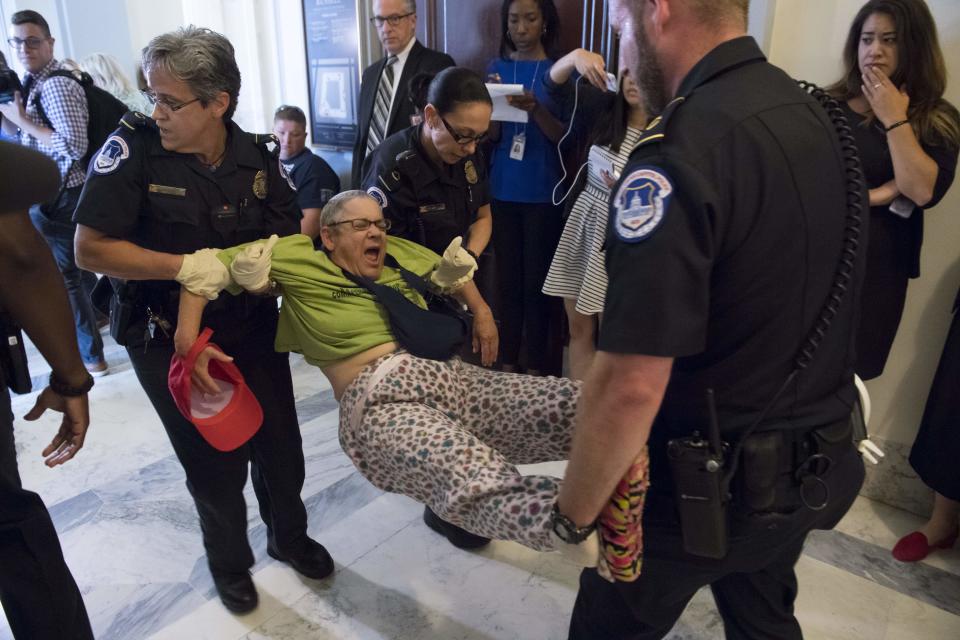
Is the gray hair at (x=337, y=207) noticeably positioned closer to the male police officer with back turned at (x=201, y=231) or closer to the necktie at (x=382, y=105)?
the male police officer with back turned at (x=201, y=231)

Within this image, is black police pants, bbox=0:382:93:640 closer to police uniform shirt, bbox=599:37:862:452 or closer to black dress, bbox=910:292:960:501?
police uniform shirt, bbox=599:37:862:452

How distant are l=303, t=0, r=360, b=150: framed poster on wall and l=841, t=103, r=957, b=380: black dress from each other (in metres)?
2.51

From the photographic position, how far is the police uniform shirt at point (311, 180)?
333cm

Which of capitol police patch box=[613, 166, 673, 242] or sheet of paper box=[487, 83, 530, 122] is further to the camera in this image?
sheet of paper box=[487, 83, 530, 122]

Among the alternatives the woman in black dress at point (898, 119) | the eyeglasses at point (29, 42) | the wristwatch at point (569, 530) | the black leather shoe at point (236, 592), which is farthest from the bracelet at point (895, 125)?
the eyeglasses at point (29, 42)

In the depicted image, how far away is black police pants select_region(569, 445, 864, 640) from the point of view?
105 centimetres

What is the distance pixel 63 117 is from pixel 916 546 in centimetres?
372

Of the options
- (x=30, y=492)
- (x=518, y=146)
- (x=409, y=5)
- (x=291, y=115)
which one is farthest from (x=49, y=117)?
(x=30, y=492)

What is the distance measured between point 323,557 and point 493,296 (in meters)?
1.38

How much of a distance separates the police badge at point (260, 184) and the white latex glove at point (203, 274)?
8.8 inches

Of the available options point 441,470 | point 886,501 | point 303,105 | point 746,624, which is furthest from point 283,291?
point 303,105

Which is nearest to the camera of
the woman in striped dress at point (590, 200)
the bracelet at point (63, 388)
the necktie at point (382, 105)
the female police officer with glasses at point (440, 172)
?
the bracelet at point (63, 388)

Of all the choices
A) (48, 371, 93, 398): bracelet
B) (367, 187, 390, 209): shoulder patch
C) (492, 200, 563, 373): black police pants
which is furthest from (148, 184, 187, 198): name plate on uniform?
(492, 200, 563, 373): black police pants

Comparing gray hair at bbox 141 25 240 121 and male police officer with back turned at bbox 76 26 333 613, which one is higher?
gray hair at bbox 141 25 240 121
